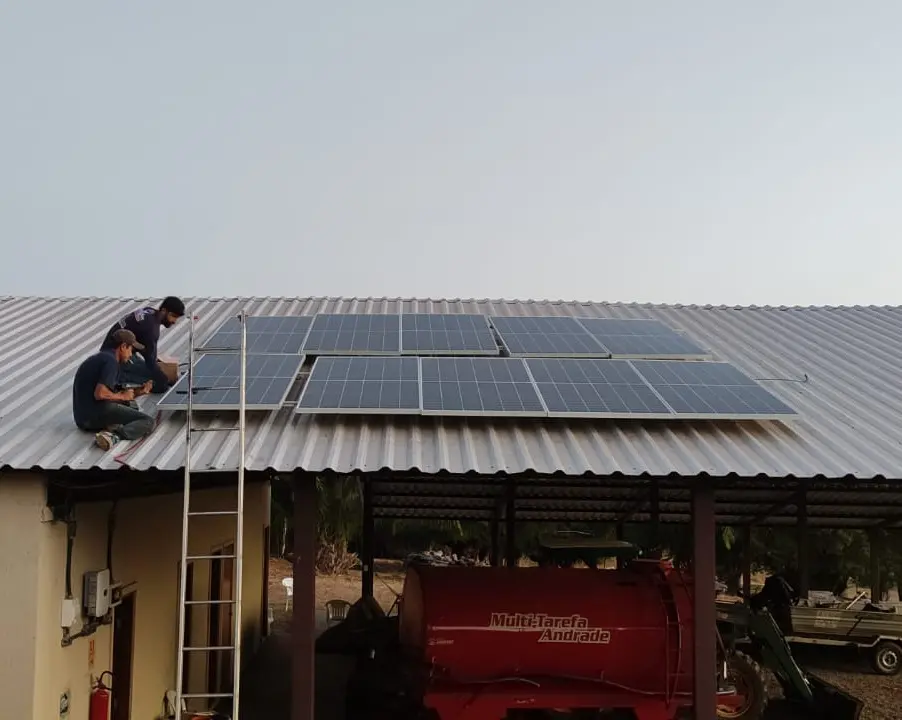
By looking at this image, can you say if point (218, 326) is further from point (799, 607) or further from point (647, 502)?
point (799, 607)

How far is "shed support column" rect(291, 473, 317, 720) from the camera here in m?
6.33

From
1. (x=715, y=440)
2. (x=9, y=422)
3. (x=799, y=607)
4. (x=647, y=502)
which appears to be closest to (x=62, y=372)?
(x=9, y=422)

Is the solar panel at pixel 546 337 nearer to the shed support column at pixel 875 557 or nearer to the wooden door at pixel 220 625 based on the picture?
the wooden door at pixel 220 625

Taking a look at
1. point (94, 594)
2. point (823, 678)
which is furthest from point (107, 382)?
point (823, 678)

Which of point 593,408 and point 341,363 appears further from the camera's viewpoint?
point 341,363

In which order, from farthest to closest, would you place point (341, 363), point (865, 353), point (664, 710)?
point (865, 353) → point (341, 363) → point (664, 710)

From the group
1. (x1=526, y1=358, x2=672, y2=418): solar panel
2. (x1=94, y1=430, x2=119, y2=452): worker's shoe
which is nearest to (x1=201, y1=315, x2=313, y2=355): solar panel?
(x1=94, y1=430, x2=119, y2=452): worker's shoe

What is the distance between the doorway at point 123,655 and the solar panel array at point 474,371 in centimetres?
288

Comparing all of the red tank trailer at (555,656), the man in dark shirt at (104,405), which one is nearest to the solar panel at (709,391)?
the red tank trailer at (555,656)

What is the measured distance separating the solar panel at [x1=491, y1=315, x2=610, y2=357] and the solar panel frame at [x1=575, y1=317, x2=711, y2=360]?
18 centimetres

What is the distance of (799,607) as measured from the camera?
1636cm

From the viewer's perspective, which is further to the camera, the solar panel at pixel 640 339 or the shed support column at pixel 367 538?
the shed support column at pixel 367 538

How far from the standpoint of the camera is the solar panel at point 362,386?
7341 millimetres

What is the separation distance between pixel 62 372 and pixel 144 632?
3332mm
